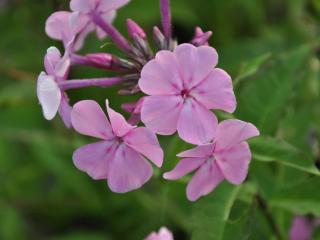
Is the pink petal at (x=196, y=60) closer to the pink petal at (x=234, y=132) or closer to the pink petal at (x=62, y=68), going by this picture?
the pink petal at (x=234, y=132)

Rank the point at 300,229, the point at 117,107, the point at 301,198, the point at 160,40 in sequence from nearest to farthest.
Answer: the point at 160,40, the point at 301,198, the point at 300,229, the point at 117,107

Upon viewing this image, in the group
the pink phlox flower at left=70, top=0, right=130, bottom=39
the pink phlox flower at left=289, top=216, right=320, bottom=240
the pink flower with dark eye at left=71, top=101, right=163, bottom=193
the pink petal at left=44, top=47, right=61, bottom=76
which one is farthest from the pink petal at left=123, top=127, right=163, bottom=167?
the pink phlox flower at left=289, top=216, right=320, bottom=240

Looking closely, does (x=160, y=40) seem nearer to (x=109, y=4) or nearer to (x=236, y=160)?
(x=109, y=4)

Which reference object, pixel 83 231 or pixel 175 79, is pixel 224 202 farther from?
pixel 83 231

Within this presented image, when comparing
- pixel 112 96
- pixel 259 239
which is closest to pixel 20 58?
pixel 112 96

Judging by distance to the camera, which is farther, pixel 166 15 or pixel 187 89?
pixel 166 15

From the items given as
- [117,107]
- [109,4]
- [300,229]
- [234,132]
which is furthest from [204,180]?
[117,107]

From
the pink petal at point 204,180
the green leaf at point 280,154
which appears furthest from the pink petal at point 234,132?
the green leaf at point 280,154
